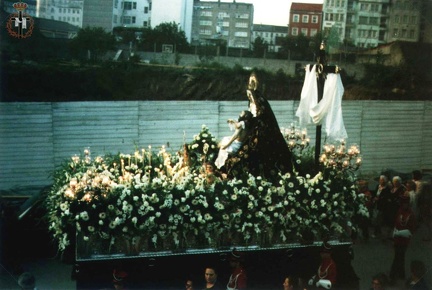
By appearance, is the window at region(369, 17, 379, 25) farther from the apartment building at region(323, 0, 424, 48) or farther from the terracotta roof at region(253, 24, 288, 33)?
the terracotta roof at region(253, 24, 288, 33)

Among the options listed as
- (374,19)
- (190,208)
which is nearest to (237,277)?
(190,208)

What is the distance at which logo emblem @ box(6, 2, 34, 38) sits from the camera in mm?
7309

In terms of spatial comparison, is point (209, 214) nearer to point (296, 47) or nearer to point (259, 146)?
point (259, 146)

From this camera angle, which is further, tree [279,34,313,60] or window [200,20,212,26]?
tree [279,34,313,60]

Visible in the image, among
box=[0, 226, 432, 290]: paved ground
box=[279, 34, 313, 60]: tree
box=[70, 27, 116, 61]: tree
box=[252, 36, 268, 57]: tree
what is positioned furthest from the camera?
box=[279, 34, 313, 60]: tree

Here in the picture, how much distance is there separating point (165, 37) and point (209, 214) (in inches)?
157

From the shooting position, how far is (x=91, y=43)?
9.23 metres

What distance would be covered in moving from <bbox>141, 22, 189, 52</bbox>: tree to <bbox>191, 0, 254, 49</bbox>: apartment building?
8.3 inches

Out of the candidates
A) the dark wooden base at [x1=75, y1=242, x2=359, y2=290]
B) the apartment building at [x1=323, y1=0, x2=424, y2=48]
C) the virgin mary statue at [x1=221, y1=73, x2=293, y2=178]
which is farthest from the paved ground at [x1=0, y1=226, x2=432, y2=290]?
the apartment building at [x1=323, y1=0, x2=424, y2=48]

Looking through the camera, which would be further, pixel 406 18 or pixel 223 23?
pixel 406 18

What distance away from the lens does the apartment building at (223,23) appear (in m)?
9.11

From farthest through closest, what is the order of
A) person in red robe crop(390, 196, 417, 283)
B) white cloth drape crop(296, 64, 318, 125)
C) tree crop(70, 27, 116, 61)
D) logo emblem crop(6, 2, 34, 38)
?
tree crop(70, 27, 116, 61) → white cloth drape crop(296, 64, 318, 125) → person in red robe crop(390, 196, 417, 283) → logo emblem crop(6, 2, 34, 38)

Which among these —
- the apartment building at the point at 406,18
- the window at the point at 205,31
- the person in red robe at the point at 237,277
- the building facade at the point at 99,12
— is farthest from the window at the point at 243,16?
the person in red robe at the point at 237,277

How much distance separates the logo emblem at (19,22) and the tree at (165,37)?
2.13 m
